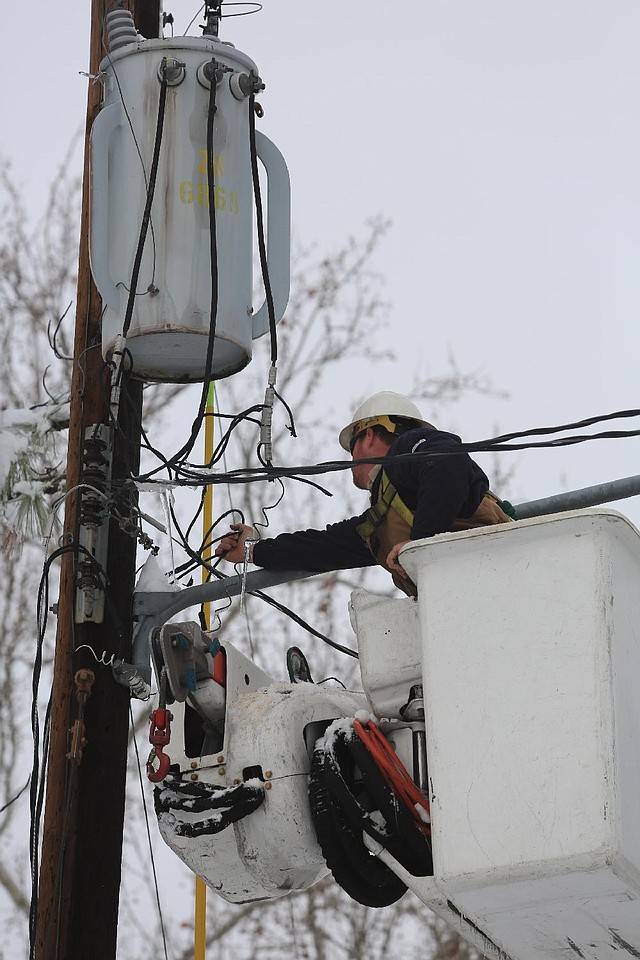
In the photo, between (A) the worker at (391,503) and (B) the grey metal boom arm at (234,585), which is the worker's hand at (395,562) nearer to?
(A) the worker at (391,503)

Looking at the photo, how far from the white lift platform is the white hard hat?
191 centimetres

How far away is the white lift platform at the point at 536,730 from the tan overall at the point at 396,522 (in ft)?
2.92

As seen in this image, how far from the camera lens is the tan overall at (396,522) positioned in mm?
5547

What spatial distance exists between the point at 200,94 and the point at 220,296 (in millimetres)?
869

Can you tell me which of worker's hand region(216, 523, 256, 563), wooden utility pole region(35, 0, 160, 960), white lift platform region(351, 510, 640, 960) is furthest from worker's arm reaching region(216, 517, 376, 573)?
white lift platform region(351, 510, 640, 960)

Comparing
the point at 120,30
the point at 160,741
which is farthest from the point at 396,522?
the point at 120,30

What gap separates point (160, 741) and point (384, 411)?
183 centimetres

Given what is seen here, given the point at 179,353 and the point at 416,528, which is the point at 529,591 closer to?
the point at 416,528

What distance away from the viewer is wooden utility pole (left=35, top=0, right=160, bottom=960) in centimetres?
571

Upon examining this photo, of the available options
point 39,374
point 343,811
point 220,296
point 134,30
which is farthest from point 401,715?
point 39,374

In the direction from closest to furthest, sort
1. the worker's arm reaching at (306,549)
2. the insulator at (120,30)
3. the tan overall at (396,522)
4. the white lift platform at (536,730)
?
the white lift platform at (536,730)
the tan overall at (396,522)
the worker's arm reaching at (306,549)
the insulator at (120,30)

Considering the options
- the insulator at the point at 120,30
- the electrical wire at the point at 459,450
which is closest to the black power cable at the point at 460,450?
the electrical wire at the point at 459,450

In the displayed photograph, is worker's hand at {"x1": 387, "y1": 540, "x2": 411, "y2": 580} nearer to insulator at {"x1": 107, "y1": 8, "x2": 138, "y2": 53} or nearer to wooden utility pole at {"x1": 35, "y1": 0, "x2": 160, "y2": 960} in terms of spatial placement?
wooden utility pole at {"x1": 35, "y1": 0, "x2": 160, "y2": 960}

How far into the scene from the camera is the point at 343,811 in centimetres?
493
